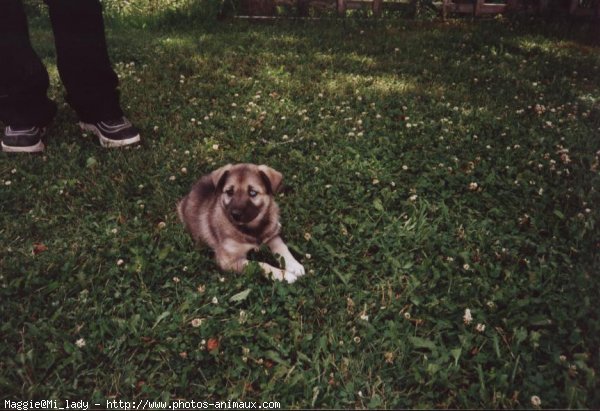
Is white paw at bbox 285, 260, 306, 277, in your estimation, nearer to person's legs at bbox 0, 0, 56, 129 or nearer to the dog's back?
the dog's back

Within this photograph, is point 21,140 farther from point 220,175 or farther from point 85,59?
point 220,175

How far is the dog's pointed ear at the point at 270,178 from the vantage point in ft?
12.4

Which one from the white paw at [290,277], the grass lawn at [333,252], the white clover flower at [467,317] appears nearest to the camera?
the grass lawn at [333,252]

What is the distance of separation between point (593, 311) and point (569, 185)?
171 cm

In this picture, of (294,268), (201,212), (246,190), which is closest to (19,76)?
(201,212)

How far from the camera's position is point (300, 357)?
2945 mm

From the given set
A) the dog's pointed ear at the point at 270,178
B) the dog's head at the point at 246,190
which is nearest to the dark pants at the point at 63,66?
the dog's head at the point at 246,190

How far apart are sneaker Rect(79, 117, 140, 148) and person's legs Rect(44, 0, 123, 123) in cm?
7

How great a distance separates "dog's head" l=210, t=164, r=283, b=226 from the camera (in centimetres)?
366

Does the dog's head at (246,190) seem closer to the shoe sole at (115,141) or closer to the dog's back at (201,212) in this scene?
the dog's back at (201,212)

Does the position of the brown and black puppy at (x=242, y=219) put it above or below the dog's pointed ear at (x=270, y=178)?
below

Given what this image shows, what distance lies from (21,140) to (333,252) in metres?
3.66

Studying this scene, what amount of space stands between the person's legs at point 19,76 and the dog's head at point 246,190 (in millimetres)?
2687

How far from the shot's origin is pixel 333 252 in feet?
12.6
